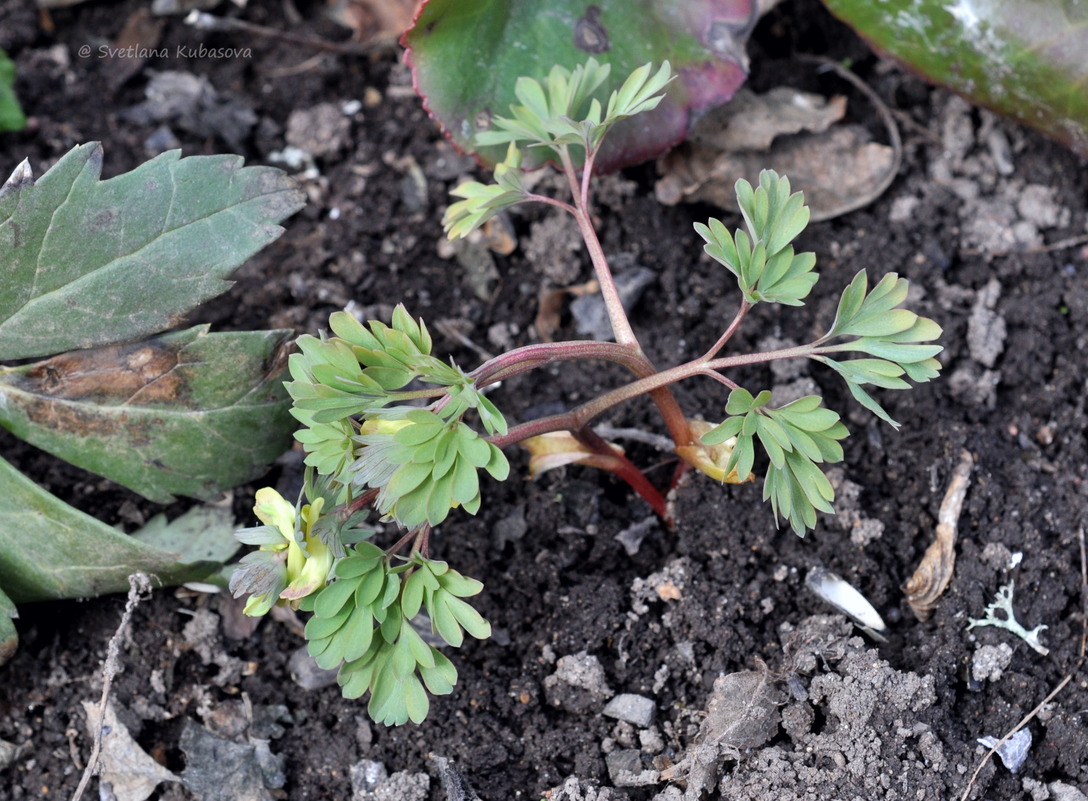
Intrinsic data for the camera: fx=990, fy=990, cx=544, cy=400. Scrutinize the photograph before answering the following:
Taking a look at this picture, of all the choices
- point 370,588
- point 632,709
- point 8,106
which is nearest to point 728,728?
point 632,709

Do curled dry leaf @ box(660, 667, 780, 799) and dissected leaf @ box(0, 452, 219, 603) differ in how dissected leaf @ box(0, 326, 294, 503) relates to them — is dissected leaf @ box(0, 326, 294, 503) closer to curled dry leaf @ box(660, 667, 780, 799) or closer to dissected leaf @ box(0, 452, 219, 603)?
dissected leaf @ box(0, 452, 219, 603)

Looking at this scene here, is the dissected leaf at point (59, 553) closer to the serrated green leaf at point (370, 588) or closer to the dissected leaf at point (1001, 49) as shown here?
the serrated green leaf at point (370, 588)

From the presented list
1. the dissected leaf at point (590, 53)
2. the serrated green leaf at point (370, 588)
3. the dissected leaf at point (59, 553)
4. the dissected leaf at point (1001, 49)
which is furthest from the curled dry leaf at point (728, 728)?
the dissected leaf at point (1001, 49)

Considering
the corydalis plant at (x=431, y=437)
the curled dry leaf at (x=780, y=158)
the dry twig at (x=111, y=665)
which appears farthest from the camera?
the curled dry leaf at (x=780, y=158)

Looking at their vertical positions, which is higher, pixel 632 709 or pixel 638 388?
pixel 638 388

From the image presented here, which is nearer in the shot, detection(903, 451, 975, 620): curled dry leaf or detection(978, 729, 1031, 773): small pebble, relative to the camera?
detection(978, 729, 1031, 773): small pebble

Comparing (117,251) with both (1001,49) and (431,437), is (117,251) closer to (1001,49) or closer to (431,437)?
(431,437)

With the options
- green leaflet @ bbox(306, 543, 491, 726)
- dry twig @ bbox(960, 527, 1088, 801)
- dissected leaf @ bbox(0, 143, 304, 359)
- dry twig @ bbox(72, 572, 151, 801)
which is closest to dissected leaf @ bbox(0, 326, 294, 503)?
dissected leaf @ bbox(0, 143, 304, 359)
